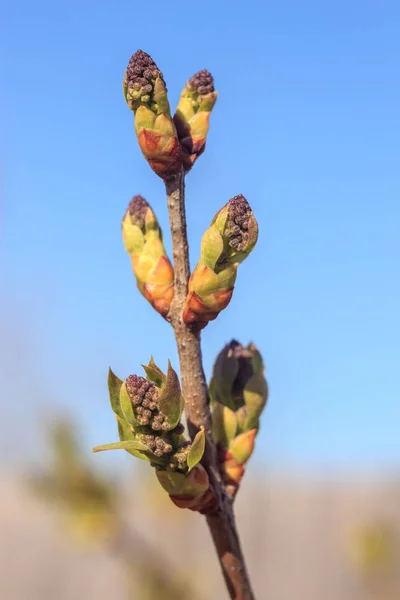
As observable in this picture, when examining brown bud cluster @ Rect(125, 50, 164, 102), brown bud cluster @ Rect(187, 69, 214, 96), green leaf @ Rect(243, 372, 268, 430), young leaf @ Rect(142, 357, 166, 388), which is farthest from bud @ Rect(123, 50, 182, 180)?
green leaf @ Rect(243, 372, 268, 430)

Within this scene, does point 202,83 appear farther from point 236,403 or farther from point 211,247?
point 236,403

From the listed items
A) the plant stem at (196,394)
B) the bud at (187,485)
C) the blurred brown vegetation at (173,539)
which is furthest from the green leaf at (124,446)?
the blurred brown vegetation at (173,539)

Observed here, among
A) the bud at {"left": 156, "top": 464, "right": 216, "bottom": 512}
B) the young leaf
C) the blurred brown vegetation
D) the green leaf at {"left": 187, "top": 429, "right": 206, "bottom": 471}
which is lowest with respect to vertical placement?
the blurred brown vegetation

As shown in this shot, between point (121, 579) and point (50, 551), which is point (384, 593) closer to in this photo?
point (121, 579)

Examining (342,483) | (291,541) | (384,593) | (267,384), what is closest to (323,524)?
(291,541)

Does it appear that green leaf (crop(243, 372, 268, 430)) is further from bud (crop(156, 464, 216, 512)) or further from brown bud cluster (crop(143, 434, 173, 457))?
brown bud cluster (crop(143, 434, 173, 457))

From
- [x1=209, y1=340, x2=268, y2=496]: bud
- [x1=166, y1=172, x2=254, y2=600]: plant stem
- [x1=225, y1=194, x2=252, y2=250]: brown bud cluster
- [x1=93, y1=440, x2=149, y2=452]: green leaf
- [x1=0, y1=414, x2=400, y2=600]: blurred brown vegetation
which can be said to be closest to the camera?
[x1=93, y1=440, x2=149, y2=452]: green leaf

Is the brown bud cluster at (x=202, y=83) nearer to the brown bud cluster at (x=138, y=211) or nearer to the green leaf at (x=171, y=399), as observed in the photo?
the brown bud cluster at (x=138, y=211)
